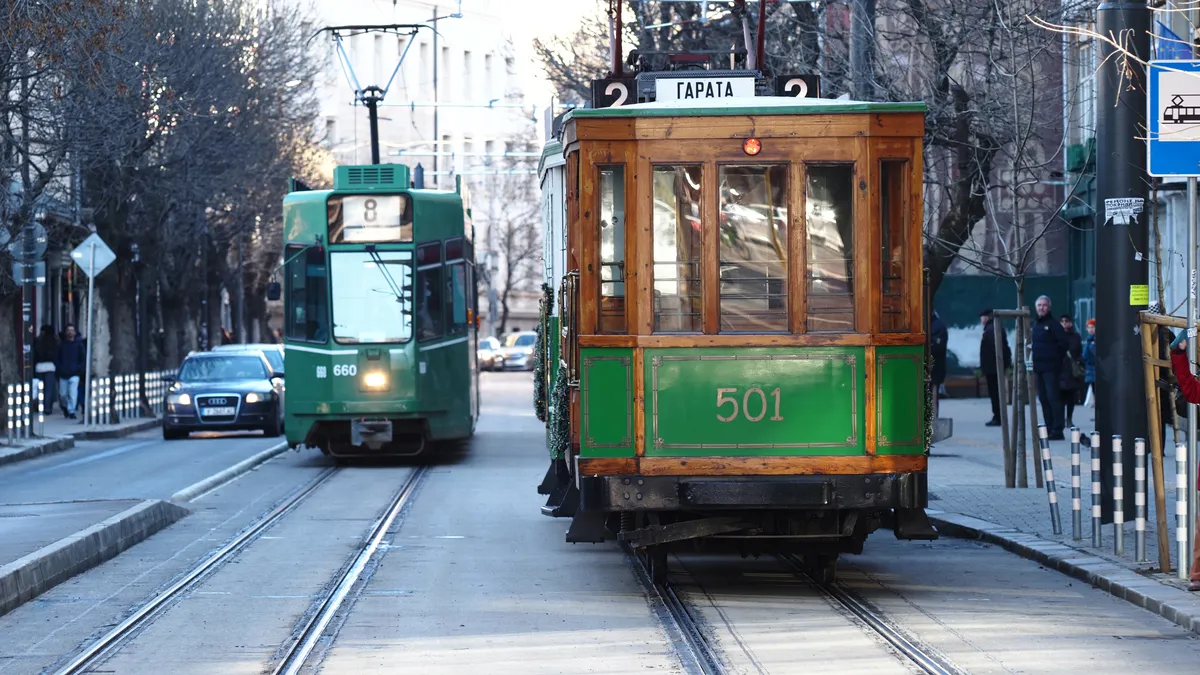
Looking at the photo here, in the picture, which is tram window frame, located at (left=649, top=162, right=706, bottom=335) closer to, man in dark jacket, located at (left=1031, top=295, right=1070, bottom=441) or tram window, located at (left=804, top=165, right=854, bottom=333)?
tram window, located at (left=804, top=165, right=854, bottom=333)

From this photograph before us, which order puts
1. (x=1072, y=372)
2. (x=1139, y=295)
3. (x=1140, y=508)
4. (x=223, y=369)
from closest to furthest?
(x=1140, y=508) < (x=1139, y=295) < (x=1072, y=372) < (x=223, y=369)

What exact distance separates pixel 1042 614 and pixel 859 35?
8840mm

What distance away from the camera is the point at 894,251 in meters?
10.8

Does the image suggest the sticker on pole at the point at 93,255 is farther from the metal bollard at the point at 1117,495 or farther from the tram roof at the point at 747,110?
the metal bollard at the point at 1117,495

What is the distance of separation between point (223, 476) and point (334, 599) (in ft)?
33.1

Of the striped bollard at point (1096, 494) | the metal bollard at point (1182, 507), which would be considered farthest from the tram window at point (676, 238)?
the striped bollard at point (1096, 494)

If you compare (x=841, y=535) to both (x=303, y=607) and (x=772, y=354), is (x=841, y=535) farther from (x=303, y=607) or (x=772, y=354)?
(x=303, y=607)

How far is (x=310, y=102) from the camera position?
157 feet

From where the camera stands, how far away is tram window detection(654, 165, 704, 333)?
10734 millimetres

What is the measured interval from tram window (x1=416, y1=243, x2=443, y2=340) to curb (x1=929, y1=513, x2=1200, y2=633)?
8701mm

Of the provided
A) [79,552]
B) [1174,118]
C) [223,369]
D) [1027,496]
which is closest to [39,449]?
[223,369]

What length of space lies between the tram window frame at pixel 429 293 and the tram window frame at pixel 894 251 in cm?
1200

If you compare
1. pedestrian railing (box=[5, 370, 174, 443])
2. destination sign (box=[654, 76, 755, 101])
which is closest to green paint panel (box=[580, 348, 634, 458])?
destination sign (box=[654, 76, 755, 101])

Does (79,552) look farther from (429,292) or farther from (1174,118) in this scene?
(429,292)
